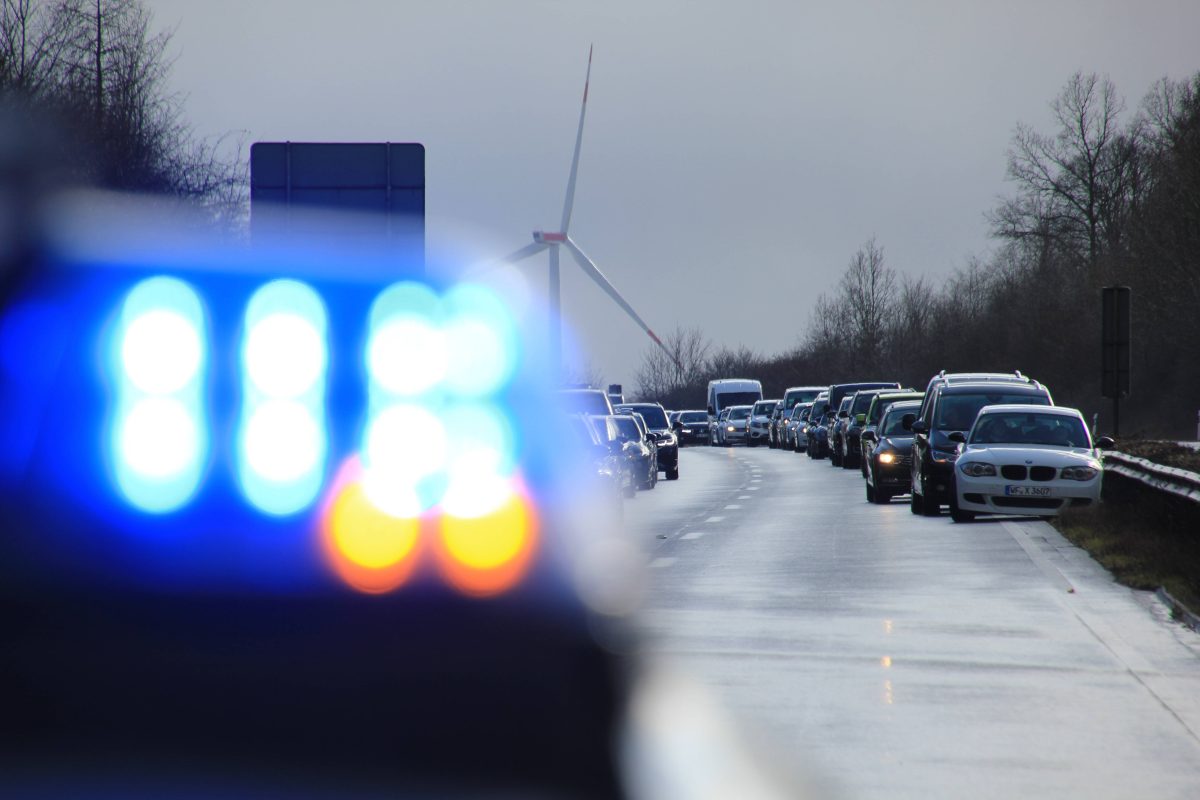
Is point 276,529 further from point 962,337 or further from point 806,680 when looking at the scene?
point 962,337


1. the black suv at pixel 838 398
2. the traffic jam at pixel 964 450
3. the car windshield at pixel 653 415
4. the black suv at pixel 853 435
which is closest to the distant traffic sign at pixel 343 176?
the traffic jam at pixel 964 450

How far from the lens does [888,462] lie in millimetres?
29453

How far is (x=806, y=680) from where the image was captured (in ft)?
32.2

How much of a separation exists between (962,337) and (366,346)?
91.1m

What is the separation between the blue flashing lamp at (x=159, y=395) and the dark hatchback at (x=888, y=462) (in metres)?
23.1

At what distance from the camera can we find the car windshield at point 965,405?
26359 millimetres

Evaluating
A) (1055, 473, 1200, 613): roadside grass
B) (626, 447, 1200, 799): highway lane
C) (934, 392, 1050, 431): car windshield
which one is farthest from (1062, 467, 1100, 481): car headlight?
(934, 392, 1050, 431): car windshield

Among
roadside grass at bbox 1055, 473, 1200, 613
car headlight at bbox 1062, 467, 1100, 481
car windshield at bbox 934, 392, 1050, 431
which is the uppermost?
car windshield at bbox 934, 392, 1050, 431

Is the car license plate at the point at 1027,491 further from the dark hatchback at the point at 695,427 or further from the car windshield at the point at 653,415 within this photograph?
the dark hatchback at the point at 695,427

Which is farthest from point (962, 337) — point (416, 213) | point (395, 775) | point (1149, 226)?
point (395, 775)

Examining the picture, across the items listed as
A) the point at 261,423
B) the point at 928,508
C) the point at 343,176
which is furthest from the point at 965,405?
the point at 261,423

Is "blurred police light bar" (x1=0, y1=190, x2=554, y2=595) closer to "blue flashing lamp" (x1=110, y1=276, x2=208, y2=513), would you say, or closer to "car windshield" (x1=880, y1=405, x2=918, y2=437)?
"blue flashing lamp" (x1=110, y1=276, x2=208, y2=513)

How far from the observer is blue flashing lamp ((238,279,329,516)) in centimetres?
584

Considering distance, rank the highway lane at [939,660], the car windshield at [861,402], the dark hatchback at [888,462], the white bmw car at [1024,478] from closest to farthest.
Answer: the highway lane at [939,660] < the white bmw car at [1024,478] < the dark hatchback at [888,462] < the car windshield at [861,402]
